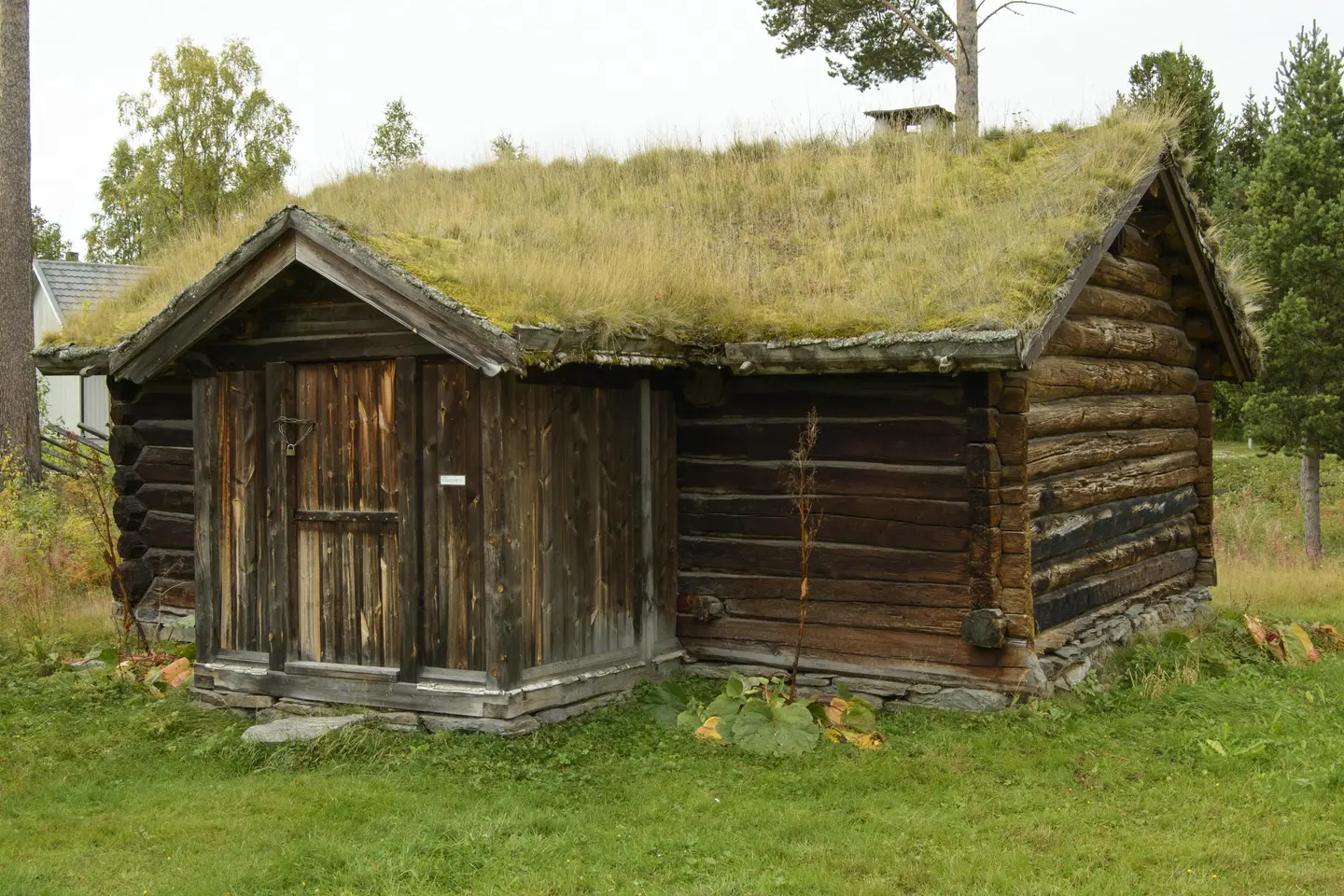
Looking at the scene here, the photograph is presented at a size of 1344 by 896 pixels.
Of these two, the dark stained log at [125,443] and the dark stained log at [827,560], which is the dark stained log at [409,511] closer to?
the dark stained log at [827,560]

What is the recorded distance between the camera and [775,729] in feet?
25.3

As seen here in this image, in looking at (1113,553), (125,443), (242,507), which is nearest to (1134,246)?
(1113,553)

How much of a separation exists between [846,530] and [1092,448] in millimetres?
2362

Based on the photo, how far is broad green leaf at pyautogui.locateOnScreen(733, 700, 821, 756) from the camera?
7602 mm

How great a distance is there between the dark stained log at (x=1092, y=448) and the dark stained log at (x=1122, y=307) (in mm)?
987

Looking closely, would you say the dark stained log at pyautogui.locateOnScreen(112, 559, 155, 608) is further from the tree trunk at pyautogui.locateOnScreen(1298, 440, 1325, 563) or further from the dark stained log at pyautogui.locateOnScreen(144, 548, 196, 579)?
the tree trunk at pyautogui.locateOnScreen(1298, 440, 1325, 563)

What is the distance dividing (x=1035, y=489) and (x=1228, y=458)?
2624 cm

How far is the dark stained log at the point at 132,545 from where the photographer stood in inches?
448

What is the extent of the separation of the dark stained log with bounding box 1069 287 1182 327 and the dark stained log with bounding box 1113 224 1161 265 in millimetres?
344

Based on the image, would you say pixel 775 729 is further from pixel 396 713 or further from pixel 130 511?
pixel 130 511

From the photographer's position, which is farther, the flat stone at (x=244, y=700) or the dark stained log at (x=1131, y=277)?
the dark stained log at (x=1131, y=277)

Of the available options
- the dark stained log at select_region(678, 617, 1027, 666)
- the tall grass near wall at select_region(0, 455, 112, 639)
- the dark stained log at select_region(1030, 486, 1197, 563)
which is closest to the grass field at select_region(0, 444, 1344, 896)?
the dark stained log at select_region(678, 617, 1027, 666)

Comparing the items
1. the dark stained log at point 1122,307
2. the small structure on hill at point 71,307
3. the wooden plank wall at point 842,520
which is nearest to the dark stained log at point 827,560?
the wooden plank wall at point 842,520

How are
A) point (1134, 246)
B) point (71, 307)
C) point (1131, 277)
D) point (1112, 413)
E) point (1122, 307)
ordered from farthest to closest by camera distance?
point (71, 307) < point (1134, 246) < point (1131, 277) < point (1122, 307) < point (1112, 413)
